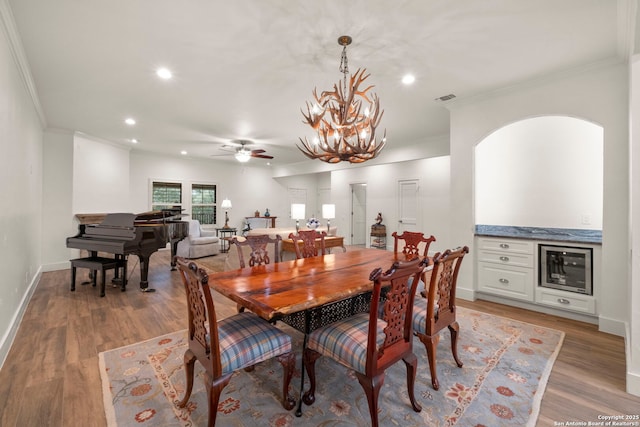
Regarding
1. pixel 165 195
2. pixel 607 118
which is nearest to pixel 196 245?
pixel 165 195

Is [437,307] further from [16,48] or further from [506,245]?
[16,48]

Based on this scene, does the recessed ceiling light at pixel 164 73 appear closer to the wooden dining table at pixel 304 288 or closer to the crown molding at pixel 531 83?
the wooden dining table at pixel 304 288

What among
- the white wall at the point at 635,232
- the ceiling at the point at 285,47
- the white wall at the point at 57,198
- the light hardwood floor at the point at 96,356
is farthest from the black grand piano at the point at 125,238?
the white wall at the point at 635,232

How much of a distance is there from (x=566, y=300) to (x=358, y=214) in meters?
6.14

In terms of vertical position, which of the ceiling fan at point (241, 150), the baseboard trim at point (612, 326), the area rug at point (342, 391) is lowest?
the area rug at point (342, 391)

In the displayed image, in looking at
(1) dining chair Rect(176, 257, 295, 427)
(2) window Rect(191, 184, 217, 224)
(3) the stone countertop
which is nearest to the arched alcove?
(3) the stone countertop

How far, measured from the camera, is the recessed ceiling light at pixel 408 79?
3.22 m

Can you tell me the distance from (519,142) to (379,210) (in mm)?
4209

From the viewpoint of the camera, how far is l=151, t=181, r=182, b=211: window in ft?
26.2

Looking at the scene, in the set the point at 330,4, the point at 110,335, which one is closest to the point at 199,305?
the point at 110,335

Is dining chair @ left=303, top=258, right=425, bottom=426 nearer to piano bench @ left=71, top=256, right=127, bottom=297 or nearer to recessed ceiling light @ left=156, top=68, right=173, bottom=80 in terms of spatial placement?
recessed ceiling light @ left=156, top=68, right=173, bottom=80

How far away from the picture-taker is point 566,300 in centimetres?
322

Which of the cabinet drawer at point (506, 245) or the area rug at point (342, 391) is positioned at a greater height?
the cabinet drawer at point (506, 245)

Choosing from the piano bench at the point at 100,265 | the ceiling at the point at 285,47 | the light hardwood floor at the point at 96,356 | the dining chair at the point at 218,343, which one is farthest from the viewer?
the piano bench at the point at 100,265
